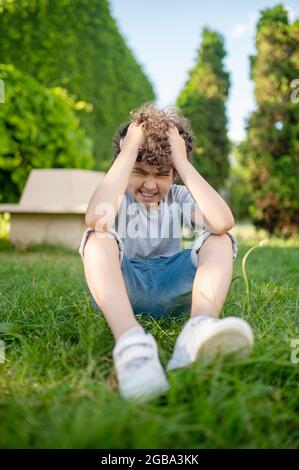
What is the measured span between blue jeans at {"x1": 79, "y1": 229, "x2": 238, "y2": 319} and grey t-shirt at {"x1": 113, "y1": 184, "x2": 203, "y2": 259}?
3.1 inches

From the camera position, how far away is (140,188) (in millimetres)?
1742

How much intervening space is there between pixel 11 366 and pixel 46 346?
0.14m

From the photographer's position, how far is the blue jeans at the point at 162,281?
155 centimetres

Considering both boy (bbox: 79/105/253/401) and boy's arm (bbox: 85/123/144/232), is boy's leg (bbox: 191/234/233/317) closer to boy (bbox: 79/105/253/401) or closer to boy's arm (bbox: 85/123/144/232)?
boy (bbox: 79/105/253/401)

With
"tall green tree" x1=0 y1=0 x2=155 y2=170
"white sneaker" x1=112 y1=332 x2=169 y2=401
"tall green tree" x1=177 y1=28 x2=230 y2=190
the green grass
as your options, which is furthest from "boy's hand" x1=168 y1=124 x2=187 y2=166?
"tall green tree" x1=177 y1=28 x2=230 y2=190

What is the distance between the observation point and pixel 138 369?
106 cm

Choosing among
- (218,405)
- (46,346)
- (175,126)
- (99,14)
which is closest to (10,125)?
(175,126)

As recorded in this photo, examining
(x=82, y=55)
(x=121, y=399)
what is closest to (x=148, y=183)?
(x=121, y=399)

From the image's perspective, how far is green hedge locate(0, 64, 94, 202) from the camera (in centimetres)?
497

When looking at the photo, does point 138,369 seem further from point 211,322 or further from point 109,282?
point 109,282

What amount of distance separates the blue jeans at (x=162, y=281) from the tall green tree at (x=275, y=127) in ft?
20.3

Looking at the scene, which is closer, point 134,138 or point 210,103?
point 134,138

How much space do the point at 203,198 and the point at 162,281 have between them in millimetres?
330

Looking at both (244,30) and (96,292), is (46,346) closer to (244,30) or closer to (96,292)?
(96,292)
